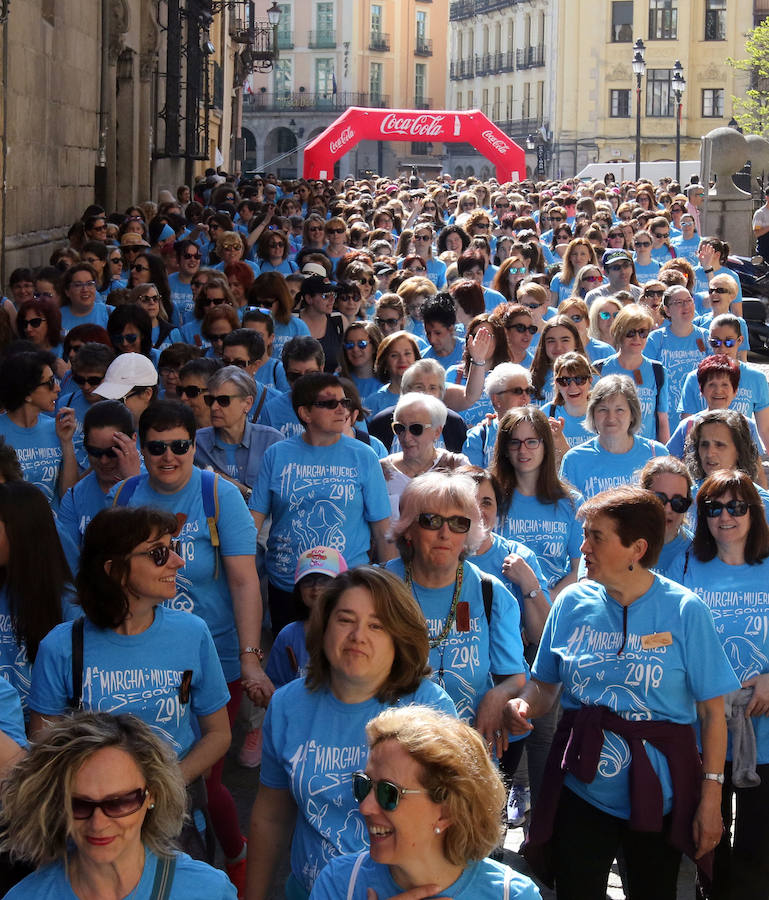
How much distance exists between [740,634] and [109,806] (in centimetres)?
259

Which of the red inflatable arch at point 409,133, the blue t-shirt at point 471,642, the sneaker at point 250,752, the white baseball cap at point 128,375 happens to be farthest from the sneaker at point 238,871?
the red inflatable arch at point 409,133

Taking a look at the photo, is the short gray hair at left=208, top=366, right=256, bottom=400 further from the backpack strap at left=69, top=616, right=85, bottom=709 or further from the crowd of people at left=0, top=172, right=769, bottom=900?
the backpack strap at left=69, top=616, right=85, bottom=709

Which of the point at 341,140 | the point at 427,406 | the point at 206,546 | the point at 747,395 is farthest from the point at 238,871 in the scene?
the point at 341,140

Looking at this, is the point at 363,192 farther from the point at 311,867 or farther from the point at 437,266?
the point at 311,867

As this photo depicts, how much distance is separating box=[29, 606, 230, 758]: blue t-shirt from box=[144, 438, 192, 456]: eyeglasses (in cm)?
105

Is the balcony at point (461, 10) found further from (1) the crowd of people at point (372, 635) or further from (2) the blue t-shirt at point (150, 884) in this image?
(2) the blue t-shirt at point (150, 884)

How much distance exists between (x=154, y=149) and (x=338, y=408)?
2111cm

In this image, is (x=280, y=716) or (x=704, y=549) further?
(x=704, y=549)

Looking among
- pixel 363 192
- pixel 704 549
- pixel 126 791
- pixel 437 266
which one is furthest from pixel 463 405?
pixel 363 192

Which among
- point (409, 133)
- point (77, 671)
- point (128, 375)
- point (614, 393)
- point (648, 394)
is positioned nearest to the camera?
point (77, 671)

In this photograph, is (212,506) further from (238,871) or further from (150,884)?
(150,884)

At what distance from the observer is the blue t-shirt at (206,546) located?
5414mm

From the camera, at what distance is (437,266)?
14.8m

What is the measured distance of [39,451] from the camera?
681cm
